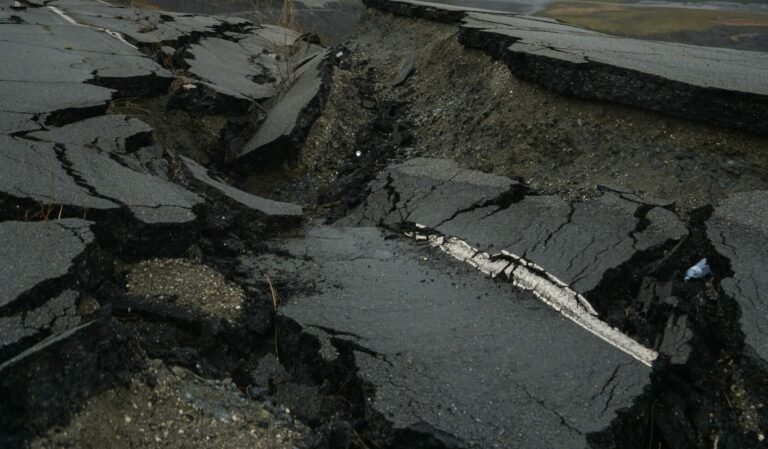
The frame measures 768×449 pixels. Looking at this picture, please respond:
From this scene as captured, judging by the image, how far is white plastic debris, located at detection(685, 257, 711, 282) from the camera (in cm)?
274

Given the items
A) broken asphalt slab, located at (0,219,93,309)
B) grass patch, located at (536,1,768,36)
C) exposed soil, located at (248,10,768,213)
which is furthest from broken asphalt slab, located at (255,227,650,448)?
grass patch, located at (536,1,768,36)

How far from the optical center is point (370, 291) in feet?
9.54

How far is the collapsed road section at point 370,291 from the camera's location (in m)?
2.10

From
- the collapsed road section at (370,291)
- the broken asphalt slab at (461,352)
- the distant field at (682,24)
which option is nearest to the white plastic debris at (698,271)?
the collapsed road section at (370,291)

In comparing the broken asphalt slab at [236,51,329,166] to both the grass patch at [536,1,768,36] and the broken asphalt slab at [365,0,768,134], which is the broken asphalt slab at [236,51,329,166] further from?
the grass patch at [536,1,768,36]

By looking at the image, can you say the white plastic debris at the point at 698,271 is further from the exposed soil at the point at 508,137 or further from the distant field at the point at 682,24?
the distant field at the point at 682,24

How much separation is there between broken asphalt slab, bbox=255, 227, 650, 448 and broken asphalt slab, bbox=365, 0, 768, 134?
1.70m

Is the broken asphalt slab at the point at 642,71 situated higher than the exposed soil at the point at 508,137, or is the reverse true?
the broken asphalt slab at the point at 642,71

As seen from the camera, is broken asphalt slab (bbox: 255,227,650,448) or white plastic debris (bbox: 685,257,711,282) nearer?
broken asphalt slab (bbox: 255,227,650,448)

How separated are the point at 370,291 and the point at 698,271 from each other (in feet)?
4.97

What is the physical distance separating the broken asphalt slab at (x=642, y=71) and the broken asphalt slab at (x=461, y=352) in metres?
1.70

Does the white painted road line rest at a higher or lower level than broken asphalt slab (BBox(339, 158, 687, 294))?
lower

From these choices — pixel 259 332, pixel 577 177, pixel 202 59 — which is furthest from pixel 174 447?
pixel 202 59

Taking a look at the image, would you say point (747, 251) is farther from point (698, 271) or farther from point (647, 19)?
point (647, 19)
